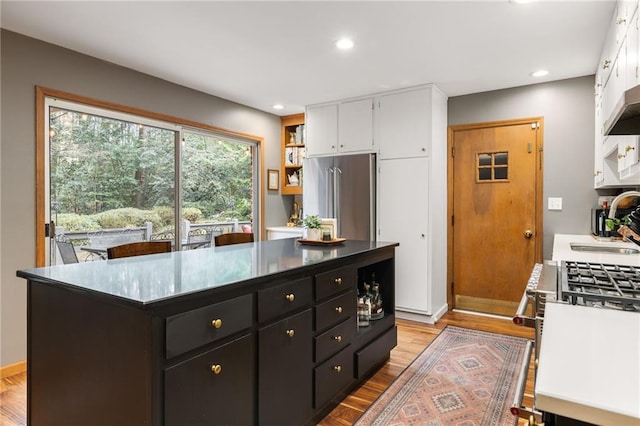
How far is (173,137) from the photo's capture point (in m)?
3.73

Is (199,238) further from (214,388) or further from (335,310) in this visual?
(214,388)

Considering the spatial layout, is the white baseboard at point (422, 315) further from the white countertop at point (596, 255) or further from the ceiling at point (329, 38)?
the ceiling at point (329, 38)

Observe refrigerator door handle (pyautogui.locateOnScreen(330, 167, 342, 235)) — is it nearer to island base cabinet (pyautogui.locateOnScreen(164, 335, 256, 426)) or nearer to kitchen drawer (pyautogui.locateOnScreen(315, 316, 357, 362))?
kitchen drawer (pyautogui.locateOnScreen(315, 316, 357, 362))

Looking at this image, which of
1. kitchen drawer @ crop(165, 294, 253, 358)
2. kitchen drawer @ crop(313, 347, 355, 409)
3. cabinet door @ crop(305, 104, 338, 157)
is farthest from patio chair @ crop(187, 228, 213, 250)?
kitchen drawer @ crop(165, 294, 253, 358)

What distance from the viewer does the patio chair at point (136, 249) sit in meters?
1.97

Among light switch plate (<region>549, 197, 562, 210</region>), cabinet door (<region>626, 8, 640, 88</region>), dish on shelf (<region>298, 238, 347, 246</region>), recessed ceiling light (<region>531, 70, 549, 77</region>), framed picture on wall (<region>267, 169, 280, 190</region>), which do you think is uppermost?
recessed ceiling light (<region>531, 70, 549, 77</region>)

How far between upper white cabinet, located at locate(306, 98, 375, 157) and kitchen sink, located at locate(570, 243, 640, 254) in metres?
2.11

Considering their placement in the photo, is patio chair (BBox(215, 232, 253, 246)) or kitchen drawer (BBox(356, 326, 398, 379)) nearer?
kitchen drawer (BBox(356, 326, 398, 379))

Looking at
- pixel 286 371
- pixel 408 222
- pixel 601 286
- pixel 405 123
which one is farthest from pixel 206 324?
pixel 405 123

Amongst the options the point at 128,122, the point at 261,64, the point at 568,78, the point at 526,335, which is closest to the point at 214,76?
the point at 261,64

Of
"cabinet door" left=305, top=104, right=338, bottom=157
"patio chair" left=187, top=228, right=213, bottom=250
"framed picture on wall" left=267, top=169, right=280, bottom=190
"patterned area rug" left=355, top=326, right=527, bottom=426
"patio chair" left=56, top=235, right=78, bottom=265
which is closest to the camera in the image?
"patterned area rug" left=355, top=326, right=527, bottom=426

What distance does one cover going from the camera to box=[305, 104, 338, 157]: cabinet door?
14.1 ft

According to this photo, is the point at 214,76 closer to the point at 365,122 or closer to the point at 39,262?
the point at 365,122

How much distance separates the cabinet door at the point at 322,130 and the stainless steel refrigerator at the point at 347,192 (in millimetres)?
145
